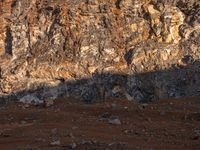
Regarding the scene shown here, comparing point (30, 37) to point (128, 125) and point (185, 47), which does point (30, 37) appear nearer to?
point (185, 47)

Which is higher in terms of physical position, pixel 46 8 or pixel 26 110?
pixel 46 8

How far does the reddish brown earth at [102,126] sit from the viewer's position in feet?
41.3

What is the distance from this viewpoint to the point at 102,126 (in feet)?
47.9

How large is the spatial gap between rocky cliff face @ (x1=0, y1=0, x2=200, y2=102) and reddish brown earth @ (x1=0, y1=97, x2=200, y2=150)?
128 cm

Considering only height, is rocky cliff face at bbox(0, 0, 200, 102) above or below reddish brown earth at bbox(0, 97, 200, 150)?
above

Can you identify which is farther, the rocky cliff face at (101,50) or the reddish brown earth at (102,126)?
the rocky cliff face at (101,50)

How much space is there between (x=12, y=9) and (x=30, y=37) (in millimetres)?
1799

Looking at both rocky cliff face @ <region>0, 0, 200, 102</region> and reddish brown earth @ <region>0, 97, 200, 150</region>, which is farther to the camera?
rocky cliff face @ <region>0, 0, 200, 102</region>

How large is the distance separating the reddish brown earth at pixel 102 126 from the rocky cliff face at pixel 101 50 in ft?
4.18

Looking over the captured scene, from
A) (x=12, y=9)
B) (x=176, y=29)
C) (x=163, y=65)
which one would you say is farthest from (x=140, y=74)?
(x=12, y=9)

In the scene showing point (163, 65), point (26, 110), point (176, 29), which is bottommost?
point (26, 110)

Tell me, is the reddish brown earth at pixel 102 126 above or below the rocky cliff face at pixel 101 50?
below

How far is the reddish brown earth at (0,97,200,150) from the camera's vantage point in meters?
12.6

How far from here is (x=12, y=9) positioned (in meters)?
22.1
